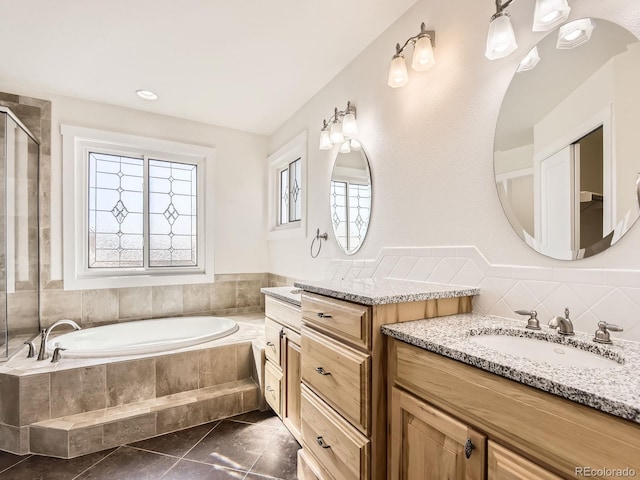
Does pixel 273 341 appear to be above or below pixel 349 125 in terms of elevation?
below

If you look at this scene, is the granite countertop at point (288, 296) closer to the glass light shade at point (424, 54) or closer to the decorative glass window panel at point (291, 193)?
the decorative glass window panel at point (291, 193)

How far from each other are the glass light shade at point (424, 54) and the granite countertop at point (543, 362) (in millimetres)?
1200

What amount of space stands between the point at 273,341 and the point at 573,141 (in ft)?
6.33

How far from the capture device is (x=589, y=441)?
610 mm

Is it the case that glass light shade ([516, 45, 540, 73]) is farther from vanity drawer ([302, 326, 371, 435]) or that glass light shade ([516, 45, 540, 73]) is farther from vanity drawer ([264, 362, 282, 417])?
vanity drawer ([264, 362, 282, 417])

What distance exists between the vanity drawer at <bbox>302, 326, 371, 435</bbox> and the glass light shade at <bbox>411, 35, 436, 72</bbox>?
1.37 m

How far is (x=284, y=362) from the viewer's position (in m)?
2.02

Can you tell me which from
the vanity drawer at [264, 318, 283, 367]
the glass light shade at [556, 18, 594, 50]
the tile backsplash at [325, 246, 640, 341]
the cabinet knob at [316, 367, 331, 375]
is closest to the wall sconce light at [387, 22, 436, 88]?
the glass light shade at [556, 18, 594, 50]

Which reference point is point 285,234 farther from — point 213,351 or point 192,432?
point 192,432

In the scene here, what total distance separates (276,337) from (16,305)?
7.34 feet

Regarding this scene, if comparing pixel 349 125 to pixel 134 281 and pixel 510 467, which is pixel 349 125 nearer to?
pixel 510 467

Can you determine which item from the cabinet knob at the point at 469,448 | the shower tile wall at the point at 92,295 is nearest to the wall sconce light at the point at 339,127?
the cabinet knob at the point at 469,448

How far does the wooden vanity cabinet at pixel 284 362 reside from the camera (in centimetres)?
189

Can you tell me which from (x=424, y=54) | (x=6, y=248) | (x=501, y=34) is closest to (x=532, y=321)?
(x=501, y=34)
